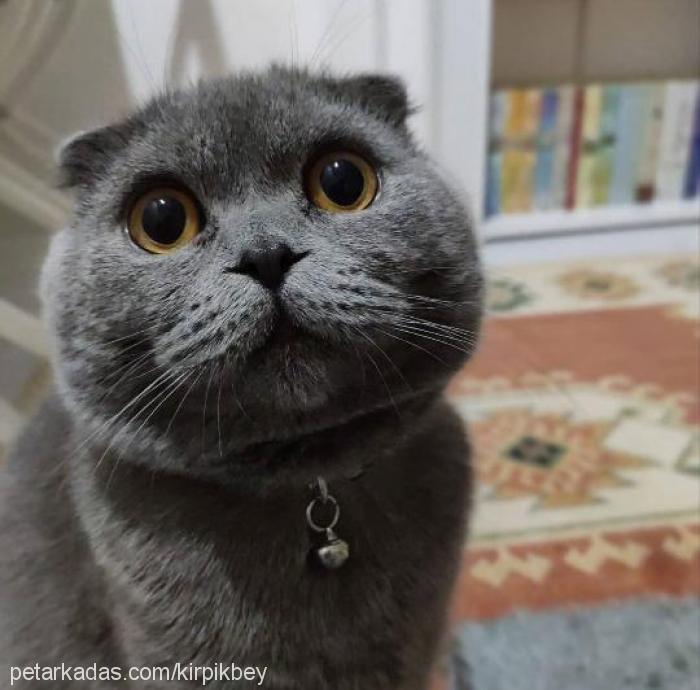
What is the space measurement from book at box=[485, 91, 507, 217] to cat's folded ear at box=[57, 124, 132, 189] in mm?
1396

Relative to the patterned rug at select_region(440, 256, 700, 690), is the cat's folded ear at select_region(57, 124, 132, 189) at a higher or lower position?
higher

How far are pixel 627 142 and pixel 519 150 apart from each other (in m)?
0.27

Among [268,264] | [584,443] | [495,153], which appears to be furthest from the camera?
[495,153]

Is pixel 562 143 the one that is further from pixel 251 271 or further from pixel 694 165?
pixel 251 271

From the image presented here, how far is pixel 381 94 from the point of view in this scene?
2.00ft

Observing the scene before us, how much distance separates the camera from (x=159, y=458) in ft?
1.79

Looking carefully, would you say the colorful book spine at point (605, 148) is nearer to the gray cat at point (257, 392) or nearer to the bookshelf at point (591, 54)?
the bookshelf at point (591, 54)

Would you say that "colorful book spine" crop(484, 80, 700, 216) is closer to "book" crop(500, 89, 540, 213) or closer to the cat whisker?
"book" crop(500, 89, 540, 213)

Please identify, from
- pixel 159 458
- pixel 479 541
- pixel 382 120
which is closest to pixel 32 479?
pixel 159 458

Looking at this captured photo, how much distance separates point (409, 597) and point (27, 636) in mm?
329

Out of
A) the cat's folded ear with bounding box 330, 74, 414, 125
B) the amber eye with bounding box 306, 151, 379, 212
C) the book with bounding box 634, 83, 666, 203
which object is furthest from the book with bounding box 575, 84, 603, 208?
the amber eye with bounding box 306, 151, 379, 212

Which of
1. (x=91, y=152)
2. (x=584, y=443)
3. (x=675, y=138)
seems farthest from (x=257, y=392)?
(x=675, y=138)

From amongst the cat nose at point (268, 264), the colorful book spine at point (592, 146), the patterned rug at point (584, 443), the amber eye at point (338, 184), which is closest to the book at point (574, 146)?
the colorful book spine at point (592, 146)

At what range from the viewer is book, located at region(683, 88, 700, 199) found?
1.88 metres
